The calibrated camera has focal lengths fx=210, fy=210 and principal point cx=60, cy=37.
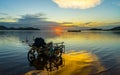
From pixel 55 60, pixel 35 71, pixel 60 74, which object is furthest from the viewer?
pixel 55 60

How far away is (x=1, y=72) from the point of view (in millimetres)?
18328

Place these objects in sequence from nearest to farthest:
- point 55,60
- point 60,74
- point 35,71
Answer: point 60,74 → point 35,71 → point 55,60

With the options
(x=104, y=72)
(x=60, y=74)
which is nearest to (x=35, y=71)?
(x=60, y=74)

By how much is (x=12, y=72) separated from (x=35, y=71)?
2.16 meters

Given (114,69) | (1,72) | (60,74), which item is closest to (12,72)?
(1,72)

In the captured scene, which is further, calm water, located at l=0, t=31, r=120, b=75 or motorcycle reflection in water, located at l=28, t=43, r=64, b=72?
motorcycle reflection in water, located at l=28, t=43, r=64, b=72

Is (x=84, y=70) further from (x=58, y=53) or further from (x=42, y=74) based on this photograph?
(x=58, y=53)

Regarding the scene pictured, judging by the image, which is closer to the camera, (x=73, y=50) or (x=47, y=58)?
(x=47, y=58)

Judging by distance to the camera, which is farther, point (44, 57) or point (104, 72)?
point (44, 57)

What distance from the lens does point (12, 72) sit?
1833 cm

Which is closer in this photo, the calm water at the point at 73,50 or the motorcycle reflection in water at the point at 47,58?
the calm water at the point at 73,50

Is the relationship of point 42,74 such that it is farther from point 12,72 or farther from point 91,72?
point 91,72

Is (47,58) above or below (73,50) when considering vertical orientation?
above

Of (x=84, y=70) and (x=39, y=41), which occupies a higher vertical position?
(x=39, y=41)
